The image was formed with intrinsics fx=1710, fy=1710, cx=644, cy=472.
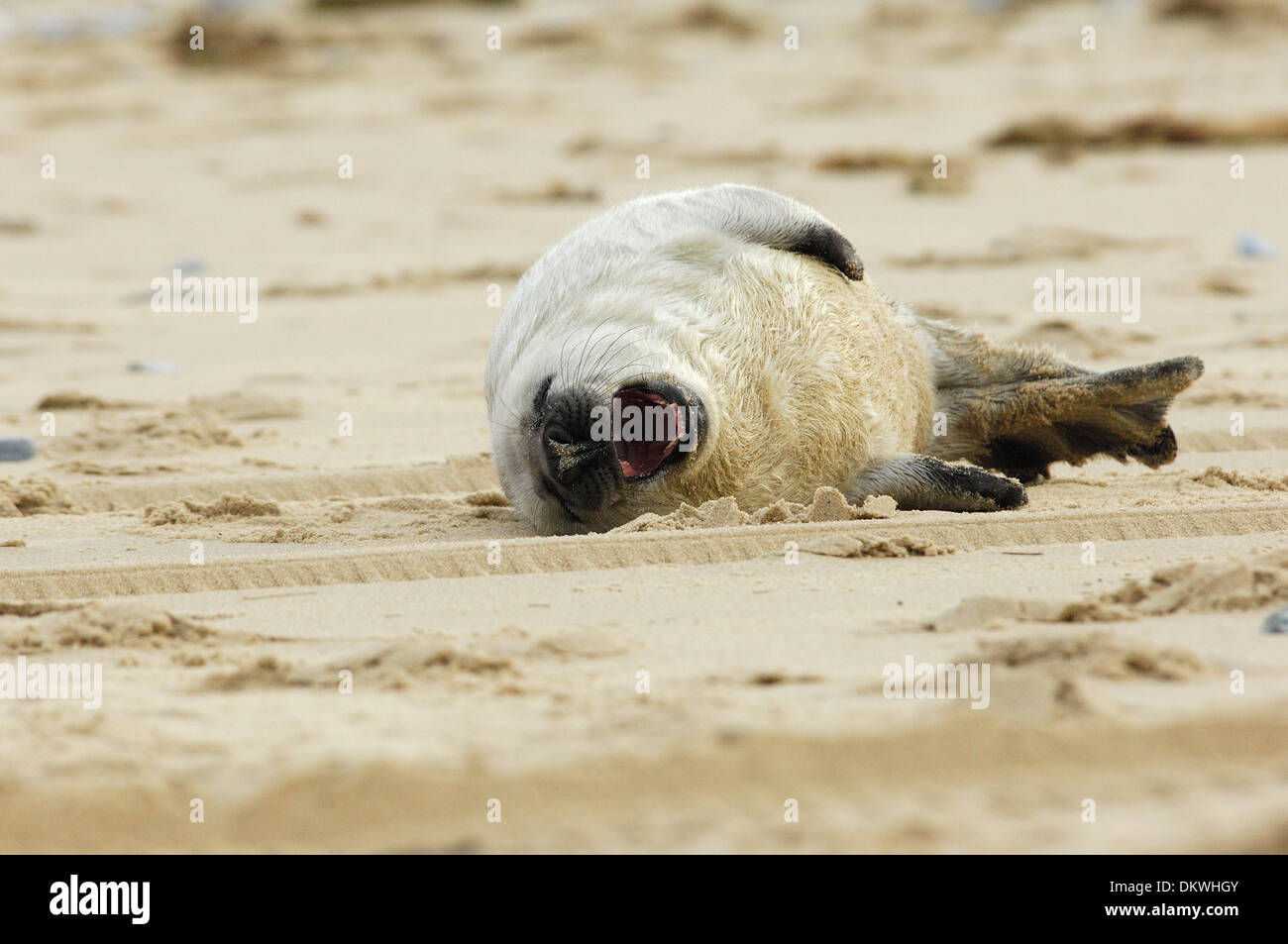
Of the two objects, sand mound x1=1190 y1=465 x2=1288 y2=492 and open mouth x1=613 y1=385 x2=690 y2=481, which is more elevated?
open mouth x1=613 y1=385 x2=690 y2=481

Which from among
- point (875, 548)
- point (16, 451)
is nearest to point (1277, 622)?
point (875, 548)

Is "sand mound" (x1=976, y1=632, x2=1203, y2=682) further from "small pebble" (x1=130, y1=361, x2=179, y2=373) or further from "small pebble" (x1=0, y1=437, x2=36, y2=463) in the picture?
"small pebble" (x1=130, y1=361, x2=179, y2=373)

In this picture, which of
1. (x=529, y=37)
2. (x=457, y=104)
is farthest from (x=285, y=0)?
(x=457, y=104)

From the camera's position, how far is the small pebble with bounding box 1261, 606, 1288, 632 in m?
3.23

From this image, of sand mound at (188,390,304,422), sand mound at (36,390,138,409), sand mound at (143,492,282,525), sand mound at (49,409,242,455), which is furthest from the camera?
sand mound at (36,390,138,409)

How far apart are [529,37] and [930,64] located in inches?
199

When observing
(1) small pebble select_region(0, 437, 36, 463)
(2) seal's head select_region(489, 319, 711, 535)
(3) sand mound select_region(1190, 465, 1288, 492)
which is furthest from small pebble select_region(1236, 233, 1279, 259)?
(1) small pebble select_region(0, 437, 36, 463)

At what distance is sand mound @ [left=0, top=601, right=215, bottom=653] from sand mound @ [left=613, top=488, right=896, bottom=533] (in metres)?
1.16

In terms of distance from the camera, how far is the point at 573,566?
13.4ft

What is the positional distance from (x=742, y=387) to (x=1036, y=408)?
4.56 ft

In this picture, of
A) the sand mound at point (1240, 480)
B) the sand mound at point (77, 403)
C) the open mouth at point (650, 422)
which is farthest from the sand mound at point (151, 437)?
the sand mound at point (1240, 480)

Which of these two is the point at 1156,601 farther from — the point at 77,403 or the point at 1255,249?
the point at 1255,249

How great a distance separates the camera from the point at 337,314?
8836 mm

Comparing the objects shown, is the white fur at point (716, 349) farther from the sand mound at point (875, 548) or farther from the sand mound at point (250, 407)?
the sand mound at point (250, 407)
